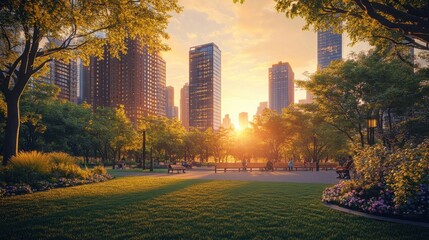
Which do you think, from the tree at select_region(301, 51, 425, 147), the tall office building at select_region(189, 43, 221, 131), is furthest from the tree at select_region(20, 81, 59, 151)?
the tall office building at select_region(189, 43, 221, 131)

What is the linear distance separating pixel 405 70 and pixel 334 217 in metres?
19.3

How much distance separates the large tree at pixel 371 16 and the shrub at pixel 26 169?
42.3ft

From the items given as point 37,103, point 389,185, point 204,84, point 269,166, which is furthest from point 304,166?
point 204,84

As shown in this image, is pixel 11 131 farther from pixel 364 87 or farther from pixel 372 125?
pixel 364 87

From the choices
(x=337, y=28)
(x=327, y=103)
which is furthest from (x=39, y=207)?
(x=327, y=103)

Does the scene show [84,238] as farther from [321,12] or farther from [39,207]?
[321,12]

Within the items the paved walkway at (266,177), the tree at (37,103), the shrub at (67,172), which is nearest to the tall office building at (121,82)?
the tree at (37,103)

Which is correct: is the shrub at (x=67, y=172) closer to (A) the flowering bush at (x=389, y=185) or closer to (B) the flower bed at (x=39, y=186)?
(B) the flower bed at (x=39, y=186)

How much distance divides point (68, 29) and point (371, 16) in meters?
15.3

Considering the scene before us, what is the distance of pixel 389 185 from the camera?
7367 millimetres

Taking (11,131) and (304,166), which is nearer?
(11,131)

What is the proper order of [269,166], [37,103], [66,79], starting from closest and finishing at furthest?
[269,166] → [37,103] → [66,79]

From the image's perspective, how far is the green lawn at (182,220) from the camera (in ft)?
17.9

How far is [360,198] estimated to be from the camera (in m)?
7.85
